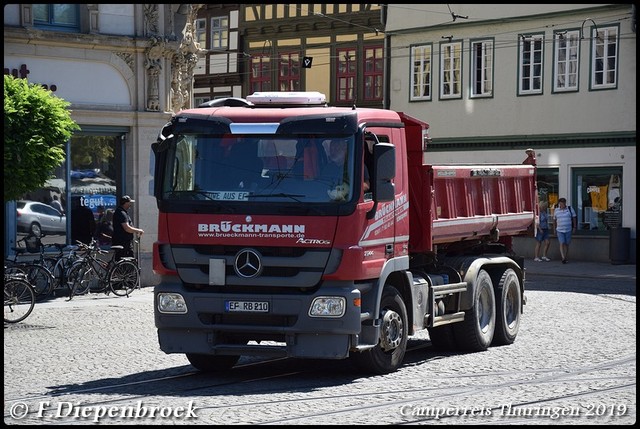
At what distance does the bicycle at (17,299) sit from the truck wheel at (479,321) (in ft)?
21.6

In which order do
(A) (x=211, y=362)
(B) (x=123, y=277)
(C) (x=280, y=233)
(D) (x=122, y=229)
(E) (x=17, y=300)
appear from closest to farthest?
(C) (x=280, y=233), (A) (x=211, y=362), (E) (x=17, y=300), (B) (x=123, y=277), (D) (x=122, y=229)

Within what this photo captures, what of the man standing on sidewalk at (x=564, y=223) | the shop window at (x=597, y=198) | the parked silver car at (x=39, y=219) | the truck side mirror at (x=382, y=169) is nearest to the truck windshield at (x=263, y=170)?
the truck side mirror at (x=382, y=169)

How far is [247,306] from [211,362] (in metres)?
1.42

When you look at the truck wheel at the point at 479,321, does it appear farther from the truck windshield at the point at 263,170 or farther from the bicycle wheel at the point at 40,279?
the bicycle wheel at the point at 40,279

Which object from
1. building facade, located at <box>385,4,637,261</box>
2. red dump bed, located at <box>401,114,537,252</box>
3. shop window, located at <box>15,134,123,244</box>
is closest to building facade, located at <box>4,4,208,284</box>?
shop window, located at <box>15,134,123,244</box>

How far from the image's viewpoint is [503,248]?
57.9 ft

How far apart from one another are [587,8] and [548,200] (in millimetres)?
5719

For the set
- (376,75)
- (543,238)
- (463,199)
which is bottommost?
(543,238)

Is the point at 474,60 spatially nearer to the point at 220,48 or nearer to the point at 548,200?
the point at 548,200

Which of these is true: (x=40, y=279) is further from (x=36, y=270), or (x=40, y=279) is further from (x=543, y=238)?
(x=543, y=238)

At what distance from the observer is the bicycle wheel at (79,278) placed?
2333 centimetres

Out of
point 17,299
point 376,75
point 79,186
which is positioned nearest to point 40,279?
point 17,299

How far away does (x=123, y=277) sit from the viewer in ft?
79.4

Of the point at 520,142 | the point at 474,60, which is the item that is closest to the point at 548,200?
the point at 520,142
